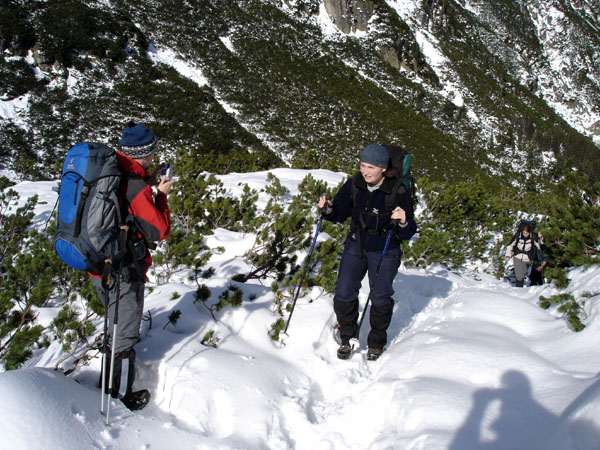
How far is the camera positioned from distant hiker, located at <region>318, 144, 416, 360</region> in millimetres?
1242

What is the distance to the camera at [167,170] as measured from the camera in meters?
2.11

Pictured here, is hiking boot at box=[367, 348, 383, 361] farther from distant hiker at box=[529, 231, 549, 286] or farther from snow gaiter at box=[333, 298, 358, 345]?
distant hiker at box=[529, 231, 549, 286]

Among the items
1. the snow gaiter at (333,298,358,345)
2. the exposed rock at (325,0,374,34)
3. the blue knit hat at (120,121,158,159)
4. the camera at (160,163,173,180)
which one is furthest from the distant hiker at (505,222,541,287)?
the exposed rock at (325,0,374,34)

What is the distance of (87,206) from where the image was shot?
6.06 ft

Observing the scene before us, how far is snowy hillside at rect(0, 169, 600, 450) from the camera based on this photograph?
66.6 inches

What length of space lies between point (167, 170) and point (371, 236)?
165cm

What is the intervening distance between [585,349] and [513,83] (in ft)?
302

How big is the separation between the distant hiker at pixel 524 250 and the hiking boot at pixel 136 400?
6.80m

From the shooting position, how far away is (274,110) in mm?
36750

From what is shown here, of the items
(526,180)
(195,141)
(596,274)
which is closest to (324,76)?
(195,141)

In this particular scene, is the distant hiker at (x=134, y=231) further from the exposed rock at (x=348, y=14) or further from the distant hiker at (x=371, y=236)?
the exposed rock at (x=348, y=14)

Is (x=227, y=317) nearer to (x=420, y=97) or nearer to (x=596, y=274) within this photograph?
(x=596, y=274)

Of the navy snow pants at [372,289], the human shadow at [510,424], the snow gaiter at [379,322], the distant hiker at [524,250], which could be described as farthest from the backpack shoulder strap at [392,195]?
the distant hiker at [524,250]

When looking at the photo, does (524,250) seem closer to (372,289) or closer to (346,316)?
(372,289)
